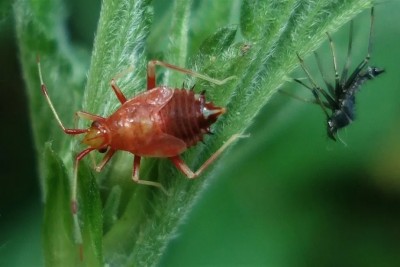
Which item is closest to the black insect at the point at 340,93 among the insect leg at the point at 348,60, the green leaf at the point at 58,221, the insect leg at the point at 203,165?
the insect leg at the point at 348,60

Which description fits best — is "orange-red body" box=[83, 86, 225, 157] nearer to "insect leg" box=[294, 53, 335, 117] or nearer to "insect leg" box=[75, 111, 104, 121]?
"insect leg" box=[75, 111, 104, 121]

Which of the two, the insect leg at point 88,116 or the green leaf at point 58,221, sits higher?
the insect leg at point 88,116

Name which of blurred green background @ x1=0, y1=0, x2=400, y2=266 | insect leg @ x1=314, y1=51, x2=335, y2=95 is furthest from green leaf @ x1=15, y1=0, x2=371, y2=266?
blurred green background @ x1=0, y1=0, x2=400, y2=266

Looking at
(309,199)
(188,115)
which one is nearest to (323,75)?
(309,199)

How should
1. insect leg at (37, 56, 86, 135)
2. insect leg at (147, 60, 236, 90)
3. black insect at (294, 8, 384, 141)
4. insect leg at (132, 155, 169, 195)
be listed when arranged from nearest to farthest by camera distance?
insect leg at (147, 60, 236, 90)
insect leg at (132, 155, 169, 195)
insect leg at (37, 56, 86, 135)
black insect at (294, 8, 384, 141)

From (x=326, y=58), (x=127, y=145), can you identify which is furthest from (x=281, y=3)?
(x=326, y=58)

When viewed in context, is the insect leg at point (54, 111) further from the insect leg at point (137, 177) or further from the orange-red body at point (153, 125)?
the insect leg at point (137, 177)
